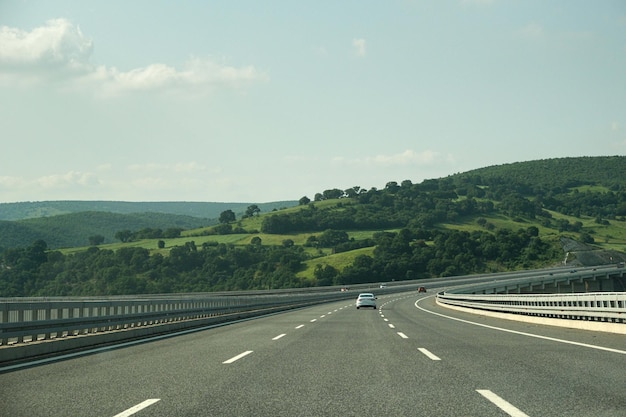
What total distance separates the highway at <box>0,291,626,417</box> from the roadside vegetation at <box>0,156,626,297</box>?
11281 cm

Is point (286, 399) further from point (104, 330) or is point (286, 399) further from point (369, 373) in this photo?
point (104, 330)

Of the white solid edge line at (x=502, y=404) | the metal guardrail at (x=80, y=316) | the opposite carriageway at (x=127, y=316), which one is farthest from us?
the opposite carriageway at (x=127, y=316)

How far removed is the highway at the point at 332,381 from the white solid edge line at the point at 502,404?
12mm

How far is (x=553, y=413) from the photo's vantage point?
23.0ft

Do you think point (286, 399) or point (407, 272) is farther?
point (407, 272)

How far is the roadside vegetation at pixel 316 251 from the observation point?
12825 cm

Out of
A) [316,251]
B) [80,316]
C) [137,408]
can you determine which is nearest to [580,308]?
[80,316]

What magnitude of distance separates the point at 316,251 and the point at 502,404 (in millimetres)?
148807

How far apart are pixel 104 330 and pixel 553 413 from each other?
1437 cm

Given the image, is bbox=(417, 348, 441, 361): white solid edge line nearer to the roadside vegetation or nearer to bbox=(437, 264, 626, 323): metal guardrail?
bbox=(437, 264, 626, 323): metal guardrail

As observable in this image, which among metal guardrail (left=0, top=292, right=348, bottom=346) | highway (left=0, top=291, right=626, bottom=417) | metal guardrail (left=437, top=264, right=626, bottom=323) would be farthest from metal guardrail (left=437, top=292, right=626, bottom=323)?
metal guardrail (left=0, top=292, right=348, bottom=346)

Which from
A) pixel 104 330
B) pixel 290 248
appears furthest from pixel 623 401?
pixel 290 248

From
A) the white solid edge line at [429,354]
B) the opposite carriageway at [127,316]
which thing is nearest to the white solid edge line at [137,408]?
the opposite carriageway at [127,316]

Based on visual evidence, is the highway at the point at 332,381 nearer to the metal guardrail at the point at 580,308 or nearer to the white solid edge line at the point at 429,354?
the white solid edge line at the point at 429,354
